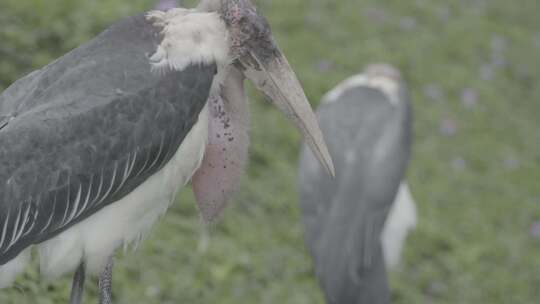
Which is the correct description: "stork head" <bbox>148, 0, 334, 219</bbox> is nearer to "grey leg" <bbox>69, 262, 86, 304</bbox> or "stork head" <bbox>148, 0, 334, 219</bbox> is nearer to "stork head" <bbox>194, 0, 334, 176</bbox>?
"stork head" <bbox>194, 0, 334, 176</bbox>

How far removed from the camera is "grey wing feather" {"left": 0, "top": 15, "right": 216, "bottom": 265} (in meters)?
2.71

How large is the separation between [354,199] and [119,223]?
2.13 m

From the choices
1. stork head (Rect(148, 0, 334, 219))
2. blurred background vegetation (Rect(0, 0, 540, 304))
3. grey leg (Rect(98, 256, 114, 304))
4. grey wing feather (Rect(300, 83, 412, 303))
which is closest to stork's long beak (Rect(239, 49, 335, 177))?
stork head (Rect(148, 0, 334, 219))

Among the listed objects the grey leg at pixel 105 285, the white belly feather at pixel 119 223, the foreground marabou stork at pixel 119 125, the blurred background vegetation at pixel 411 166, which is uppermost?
the foreground marabou stork at pixel 119 125

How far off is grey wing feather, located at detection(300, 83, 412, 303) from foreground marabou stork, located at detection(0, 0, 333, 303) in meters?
1.80

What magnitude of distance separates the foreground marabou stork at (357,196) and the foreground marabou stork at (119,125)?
1.80 m

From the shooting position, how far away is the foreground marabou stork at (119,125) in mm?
2732

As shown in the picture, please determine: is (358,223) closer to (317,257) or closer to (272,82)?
(317,257)

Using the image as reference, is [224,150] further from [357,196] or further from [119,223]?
[357,196]

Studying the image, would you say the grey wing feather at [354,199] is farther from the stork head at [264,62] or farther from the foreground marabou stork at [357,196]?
the stork head at [264,62]

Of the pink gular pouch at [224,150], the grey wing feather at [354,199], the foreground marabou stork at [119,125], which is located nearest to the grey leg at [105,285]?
the foreground marabou stork at [119,125]

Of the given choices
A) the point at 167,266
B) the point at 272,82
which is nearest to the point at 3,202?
the point at 272,82

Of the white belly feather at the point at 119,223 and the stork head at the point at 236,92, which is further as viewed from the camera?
the stork head at the point at 236,92

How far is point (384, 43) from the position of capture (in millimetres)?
8359
